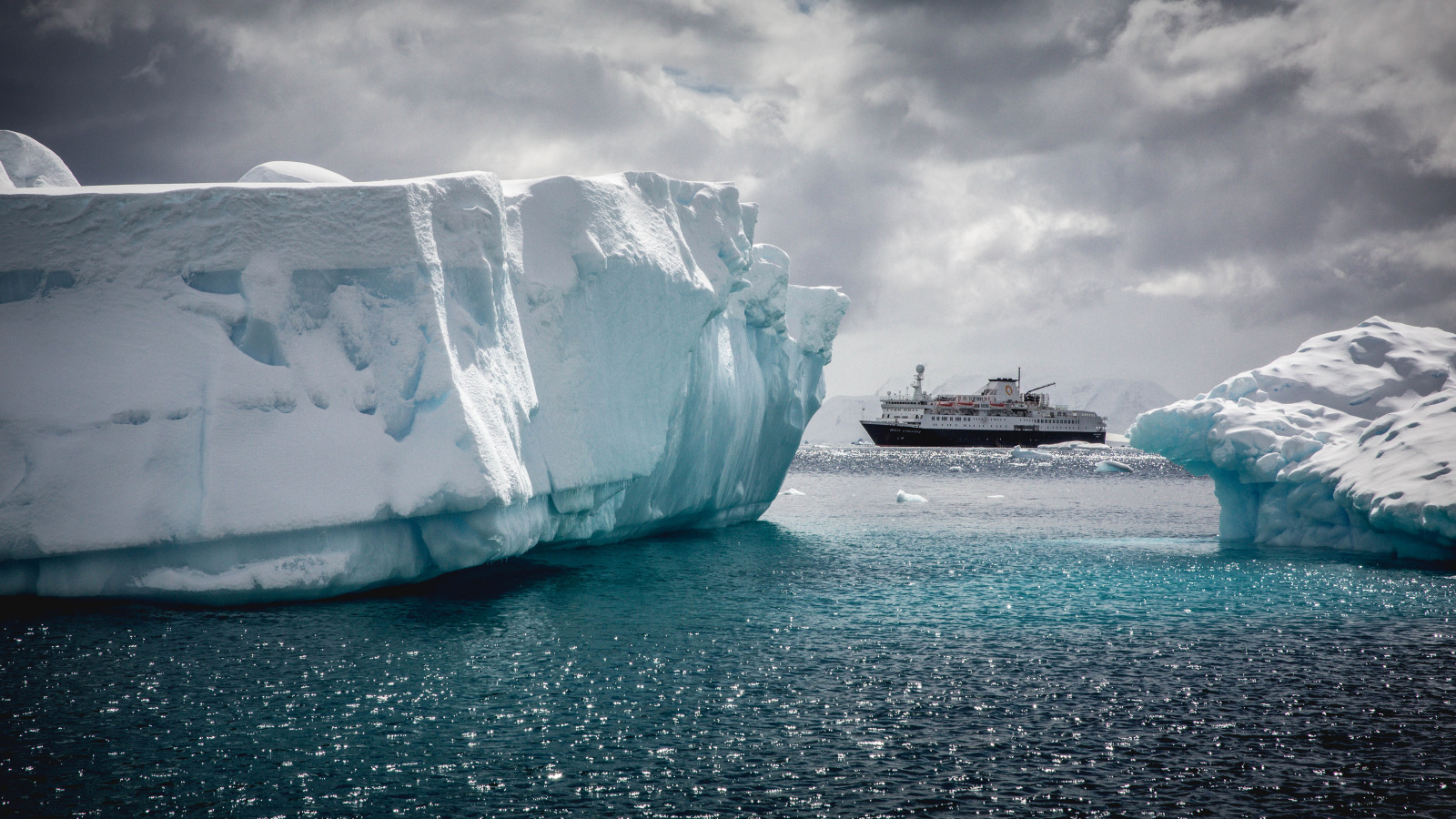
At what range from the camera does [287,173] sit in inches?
543

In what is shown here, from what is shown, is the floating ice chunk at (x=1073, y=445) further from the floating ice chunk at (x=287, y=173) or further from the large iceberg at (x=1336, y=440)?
the floating ice chunk at (x=287, y=173)

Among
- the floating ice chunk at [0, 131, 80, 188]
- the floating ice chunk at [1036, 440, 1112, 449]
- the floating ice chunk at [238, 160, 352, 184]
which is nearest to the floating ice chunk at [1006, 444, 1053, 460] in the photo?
the floating ice chunk at [1036, 440, 1112, 449]

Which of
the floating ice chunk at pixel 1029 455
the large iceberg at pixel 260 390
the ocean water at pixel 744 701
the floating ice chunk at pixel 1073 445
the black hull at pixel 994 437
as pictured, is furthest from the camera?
the black hull at pixel 994 437

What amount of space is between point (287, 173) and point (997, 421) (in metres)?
78.0

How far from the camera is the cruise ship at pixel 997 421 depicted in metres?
85.8

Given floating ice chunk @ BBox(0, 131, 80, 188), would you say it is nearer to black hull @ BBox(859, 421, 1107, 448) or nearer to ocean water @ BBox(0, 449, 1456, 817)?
ocean water @ BBox(0, 449, 1456, 817)

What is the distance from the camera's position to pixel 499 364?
43.4ft

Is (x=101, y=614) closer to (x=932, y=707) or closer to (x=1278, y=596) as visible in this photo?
(x=932, y=707)

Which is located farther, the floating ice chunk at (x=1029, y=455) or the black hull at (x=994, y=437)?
the black hull at (x=994, y=437)

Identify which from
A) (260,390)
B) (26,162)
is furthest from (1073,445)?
(260,390)

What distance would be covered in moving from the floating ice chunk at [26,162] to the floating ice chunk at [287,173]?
3103 mm

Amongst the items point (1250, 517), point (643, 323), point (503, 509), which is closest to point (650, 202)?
point (643, 323)

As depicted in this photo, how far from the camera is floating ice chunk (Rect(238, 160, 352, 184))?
13680 millimetres

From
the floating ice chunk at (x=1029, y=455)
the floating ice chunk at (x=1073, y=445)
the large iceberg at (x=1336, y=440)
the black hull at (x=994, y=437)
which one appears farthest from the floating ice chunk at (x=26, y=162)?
the black hull at (x=994, y=437)
